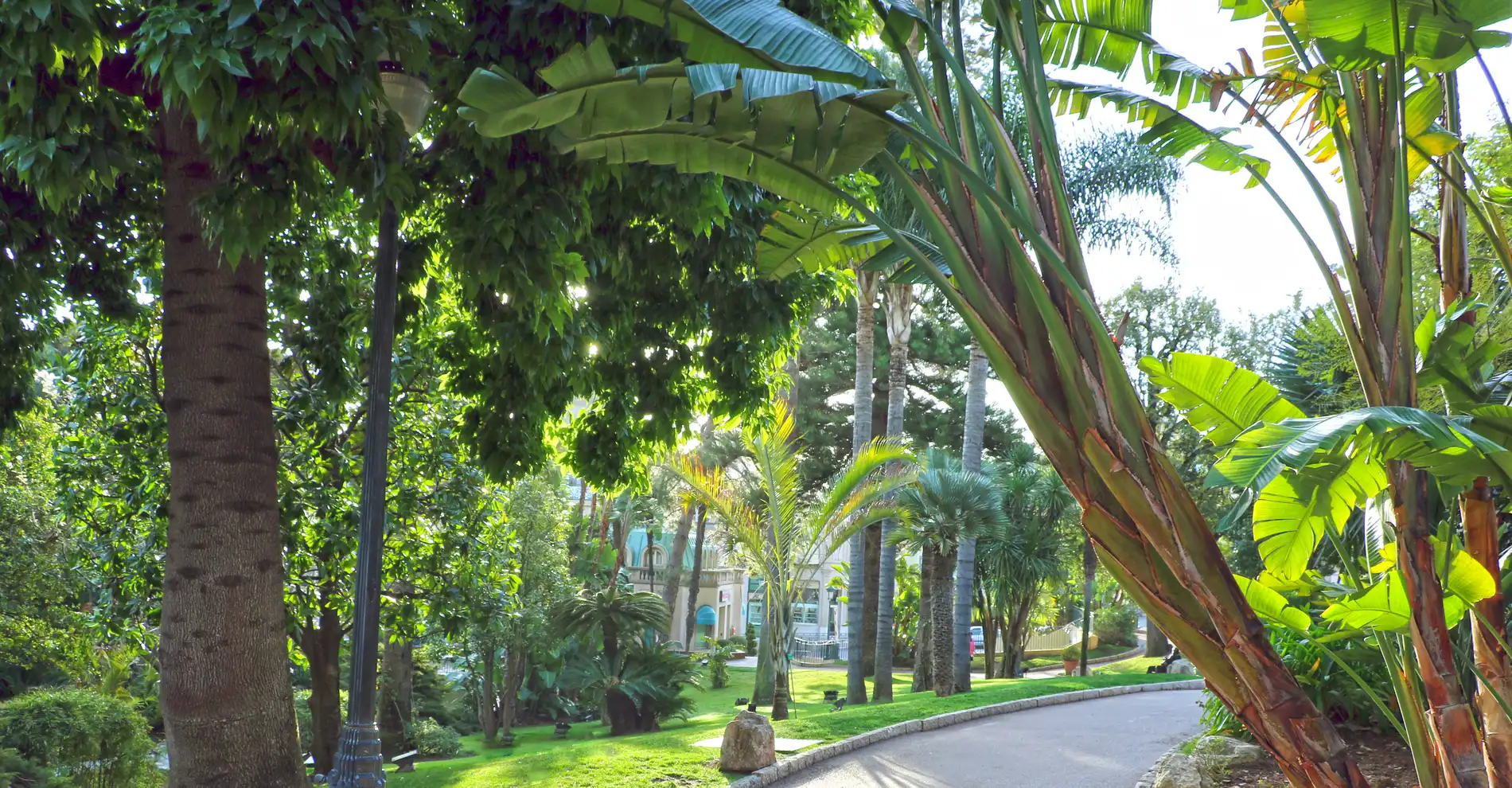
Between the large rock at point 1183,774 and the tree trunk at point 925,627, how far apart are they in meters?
14.3

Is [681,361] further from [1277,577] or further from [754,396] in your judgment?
[1277,577]

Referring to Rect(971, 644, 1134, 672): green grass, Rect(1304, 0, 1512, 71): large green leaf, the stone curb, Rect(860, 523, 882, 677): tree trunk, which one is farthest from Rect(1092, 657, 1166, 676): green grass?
Rect(1304, 0, 1512, 71): large green leaf

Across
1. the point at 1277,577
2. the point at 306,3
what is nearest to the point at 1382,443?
the point at 1277,577

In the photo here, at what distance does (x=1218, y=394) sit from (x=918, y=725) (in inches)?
421

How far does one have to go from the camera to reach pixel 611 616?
20844 millimetres

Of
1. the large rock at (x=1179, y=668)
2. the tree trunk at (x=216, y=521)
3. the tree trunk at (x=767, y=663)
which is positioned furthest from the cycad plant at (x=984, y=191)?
the large rock at (x=1179, y=668)

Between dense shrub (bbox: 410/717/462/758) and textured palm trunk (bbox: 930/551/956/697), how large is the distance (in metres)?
10.1

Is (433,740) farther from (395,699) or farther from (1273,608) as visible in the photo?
(1273,608)

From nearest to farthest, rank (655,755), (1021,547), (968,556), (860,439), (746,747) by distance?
1. (746,747)
2. (655,755)
3. (860,439)
4. (968,556)
5. (1021,547)

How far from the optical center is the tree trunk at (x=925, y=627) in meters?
23.6

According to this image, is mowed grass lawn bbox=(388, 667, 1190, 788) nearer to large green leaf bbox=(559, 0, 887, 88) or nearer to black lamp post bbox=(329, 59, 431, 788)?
black lamp post bbox=(329, 59, 431, 788)

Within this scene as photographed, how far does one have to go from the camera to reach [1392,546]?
4.30 m

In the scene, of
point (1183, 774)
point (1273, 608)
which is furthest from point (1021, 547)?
point (1273, 608)

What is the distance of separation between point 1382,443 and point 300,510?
30.1ft
